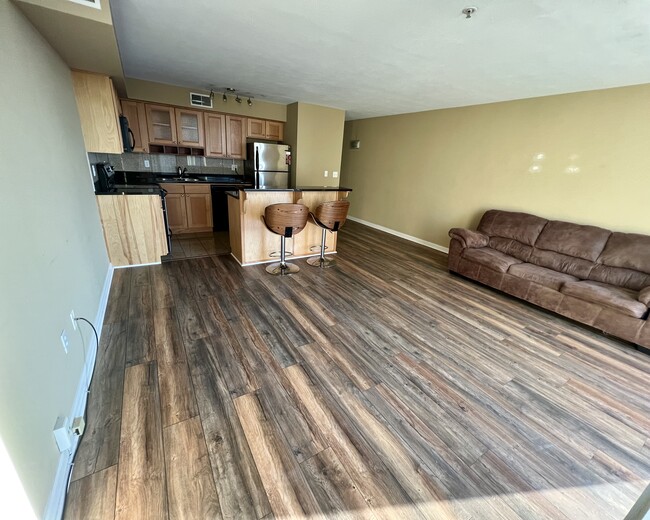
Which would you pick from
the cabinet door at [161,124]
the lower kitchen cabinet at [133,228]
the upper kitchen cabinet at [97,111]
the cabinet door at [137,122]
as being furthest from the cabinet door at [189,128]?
the lower kitchen cabinet at [133,228]

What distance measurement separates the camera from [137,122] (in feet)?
14.9

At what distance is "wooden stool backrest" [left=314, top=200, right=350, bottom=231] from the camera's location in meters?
3.75

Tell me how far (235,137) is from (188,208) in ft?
5.32

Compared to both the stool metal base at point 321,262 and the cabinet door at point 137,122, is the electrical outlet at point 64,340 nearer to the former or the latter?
the stool metal base at point 321,262

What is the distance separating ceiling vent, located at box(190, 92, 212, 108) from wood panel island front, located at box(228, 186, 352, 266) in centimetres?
205

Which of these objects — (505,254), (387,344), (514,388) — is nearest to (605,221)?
(505,254)

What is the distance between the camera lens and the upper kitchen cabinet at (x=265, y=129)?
5.41 m

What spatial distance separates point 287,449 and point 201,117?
5.32 m

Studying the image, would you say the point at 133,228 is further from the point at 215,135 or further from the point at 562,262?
the point at 562,262


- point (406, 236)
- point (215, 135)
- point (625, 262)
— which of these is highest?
point (215, 135)

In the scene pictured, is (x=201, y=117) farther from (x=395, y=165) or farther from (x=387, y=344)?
(x=387, y=344)

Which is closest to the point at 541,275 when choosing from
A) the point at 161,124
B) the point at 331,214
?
the point at 331,214

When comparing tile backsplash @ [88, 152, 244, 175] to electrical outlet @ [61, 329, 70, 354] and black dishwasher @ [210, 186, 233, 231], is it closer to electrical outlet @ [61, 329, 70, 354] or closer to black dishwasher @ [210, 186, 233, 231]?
black dishwasher @ [210, 186, 233, 231]

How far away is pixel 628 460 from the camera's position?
1.59 m
